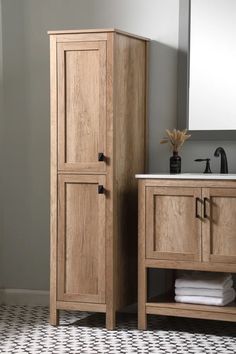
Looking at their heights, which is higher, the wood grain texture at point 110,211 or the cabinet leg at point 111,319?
the wood grain texture at point 110,211

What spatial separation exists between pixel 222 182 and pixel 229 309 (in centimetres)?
69

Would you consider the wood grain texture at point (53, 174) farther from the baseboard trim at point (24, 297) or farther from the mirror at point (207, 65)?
the mirror at point (207, 65)

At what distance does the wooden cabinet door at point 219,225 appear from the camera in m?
4.41

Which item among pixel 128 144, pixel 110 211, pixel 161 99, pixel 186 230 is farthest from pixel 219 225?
pixel 161 99

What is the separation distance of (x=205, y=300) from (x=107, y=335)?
573 millimetres

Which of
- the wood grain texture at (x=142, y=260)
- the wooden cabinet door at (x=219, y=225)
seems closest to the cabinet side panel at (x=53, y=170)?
the wood grain texture at (x=142, y=260)

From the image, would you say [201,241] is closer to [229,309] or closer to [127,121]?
[229,309]

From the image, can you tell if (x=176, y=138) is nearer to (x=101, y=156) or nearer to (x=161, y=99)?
(x=161, y=99)

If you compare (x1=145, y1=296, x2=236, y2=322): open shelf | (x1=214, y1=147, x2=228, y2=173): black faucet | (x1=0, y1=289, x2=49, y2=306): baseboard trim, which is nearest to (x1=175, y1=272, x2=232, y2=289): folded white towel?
(x1=145, y1=296, x2=236, y2=322): open shelf

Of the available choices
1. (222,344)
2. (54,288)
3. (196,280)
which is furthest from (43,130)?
(222,344)

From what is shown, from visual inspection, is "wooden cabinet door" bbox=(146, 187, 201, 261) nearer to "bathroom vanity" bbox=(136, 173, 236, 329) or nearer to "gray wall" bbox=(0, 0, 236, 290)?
"bathroom vanity" bbox=(136, 173, 236, 329)

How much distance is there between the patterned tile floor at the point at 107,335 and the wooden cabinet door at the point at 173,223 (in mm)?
438

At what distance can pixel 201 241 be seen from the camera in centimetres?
448

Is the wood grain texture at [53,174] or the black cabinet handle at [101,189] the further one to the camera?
the wood grain texture at [53,174]
